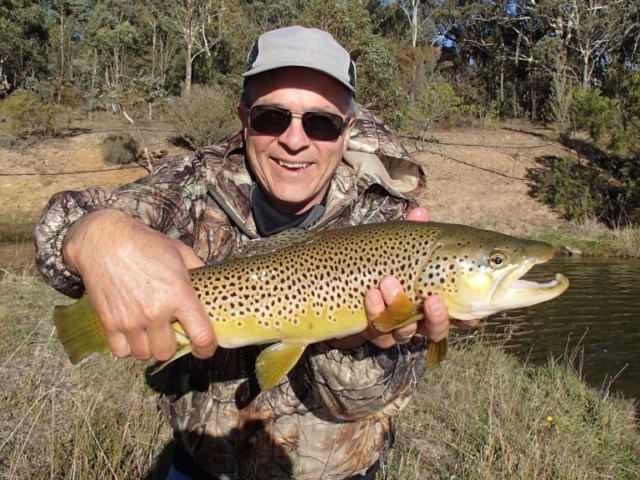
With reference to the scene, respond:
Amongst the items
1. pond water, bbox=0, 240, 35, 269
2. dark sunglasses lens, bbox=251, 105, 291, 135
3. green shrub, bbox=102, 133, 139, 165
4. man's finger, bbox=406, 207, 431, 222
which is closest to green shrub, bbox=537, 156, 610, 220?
green shrub, bbox=102, 133, 139, 165

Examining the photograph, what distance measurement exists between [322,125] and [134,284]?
160cm

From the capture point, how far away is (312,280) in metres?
2.83

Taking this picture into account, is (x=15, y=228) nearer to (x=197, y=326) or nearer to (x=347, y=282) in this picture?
(x=347, y=282)

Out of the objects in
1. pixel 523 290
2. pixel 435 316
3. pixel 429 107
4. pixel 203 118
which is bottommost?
pixel 435 316

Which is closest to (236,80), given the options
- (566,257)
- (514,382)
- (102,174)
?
(102,174)

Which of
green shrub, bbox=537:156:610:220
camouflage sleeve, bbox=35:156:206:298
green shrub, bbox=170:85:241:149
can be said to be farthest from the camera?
green shrub, bbox=170:85:241:149

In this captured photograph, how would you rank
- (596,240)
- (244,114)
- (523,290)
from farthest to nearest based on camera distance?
(596,240) → (244,114) → (523,290)

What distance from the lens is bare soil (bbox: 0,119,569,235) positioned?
2477 centimetres

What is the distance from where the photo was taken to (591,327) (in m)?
12.4

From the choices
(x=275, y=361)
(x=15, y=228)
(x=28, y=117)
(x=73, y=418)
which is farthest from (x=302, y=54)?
(x=28, y=117)

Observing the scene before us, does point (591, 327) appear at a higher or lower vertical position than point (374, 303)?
lower

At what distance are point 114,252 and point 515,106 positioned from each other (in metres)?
50.9

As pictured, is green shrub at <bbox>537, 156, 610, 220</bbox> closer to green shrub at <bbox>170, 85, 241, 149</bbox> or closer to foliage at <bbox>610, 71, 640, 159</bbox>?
foliage at <bbox>610, 71, 640, 159</bbox>

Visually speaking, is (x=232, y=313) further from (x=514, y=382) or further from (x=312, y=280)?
(x=514, y=382)
